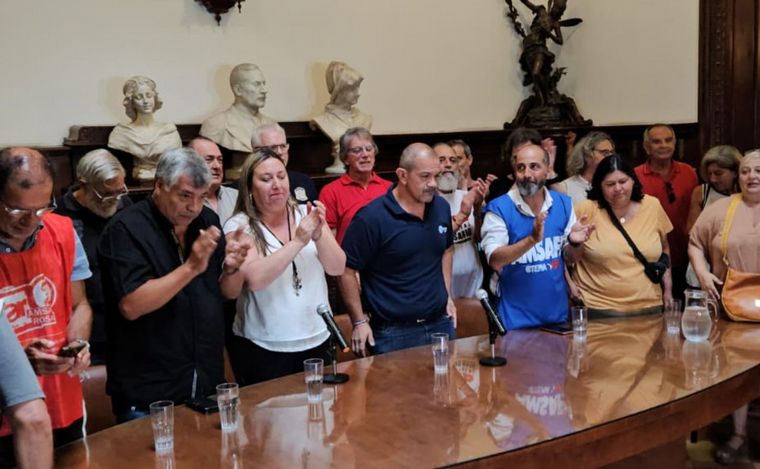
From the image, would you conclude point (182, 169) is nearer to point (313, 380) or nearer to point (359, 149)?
point (313, 380)

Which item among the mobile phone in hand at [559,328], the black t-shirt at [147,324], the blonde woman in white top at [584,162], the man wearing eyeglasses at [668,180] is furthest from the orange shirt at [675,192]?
the black t-shirt at [147,324]

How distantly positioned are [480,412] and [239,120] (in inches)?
117

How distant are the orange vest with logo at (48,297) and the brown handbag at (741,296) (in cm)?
244

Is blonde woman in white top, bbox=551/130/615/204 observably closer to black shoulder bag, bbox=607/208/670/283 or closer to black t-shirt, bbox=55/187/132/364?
black shoulder bag, bbox=607/208/670/283

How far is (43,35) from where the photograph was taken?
15.0 feet

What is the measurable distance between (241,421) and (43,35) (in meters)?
3.24

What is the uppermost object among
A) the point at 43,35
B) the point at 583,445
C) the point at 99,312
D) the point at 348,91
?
the point at 43,35

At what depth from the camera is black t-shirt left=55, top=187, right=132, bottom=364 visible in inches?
117

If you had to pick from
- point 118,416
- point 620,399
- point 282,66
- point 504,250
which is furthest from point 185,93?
point 620,399

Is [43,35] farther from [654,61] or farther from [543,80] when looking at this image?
→ [654,61]

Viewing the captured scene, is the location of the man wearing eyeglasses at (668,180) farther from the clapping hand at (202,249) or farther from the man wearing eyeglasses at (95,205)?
the clapping hand at (202,249)

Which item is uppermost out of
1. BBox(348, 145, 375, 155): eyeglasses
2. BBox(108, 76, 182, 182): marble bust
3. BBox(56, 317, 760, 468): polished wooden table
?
A: BBox(108, 76, 182, 182): marble bust

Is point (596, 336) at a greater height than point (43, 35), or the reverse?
point (43, 35)

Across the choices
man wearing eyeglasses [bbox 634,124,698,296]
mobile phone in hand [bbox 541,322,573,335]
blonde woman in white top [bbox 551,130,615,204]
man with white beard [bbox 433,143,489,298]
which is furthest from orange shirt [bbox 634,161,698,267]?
mobile phone in hand [bbox 541,322,573,335]
